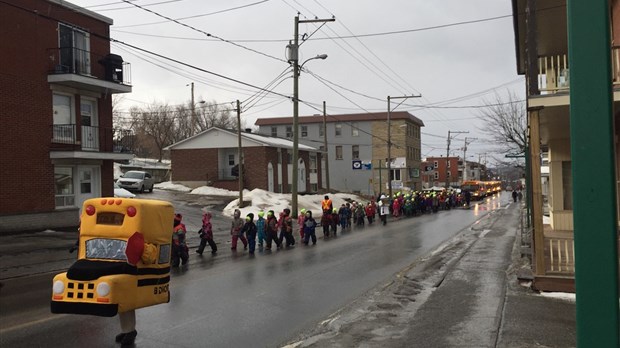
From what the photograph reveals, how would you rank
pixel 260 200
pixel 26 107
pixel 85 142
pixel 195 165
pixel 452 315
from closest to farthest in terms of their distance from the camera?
pixel 452 315 → pixel 26 107 → pixel 85 142 → pixel 260 200 → pixel 195 165

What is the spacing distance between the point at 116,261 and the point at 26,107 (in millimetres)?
16538

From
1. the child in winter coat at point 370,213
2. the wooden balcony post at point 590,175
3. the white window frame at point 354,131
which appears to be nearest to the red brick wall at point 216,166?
the child in winter coat at point 370,213

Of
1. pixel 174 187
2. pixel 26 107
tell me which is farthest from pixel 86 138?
pixel 174 187

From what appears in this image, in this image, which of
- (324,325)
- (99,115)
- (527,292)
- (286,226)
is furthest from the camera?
(99,115)

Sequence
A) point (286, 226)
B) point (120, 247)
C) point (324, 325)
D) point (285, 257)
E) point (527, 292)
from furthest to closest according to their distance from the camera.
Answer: point (286, 226) < point (285, 257) < point (527, 292) < point (324, 325) < point (120, 247)

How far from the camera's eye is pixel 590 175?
2797 millimetres

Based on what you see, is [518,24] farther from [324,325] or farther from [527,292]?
[324,325]

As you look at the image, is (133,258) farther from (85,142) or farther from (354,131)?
(354,131)

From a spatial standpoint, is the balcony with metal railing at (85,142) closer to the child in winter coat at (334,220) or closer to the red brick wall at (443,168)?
the child in winter coat at (334,220)

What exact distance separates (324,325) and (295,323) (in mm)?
488

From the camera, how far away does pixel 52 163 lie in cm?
2114

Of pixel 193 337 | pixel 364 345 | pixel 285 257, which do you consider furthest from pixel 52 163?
pixel 364 345

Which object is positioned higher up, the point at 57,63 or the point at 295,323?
the point at 57,63

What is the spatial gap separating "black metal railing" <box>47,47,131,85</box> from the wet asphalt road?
428 inches
